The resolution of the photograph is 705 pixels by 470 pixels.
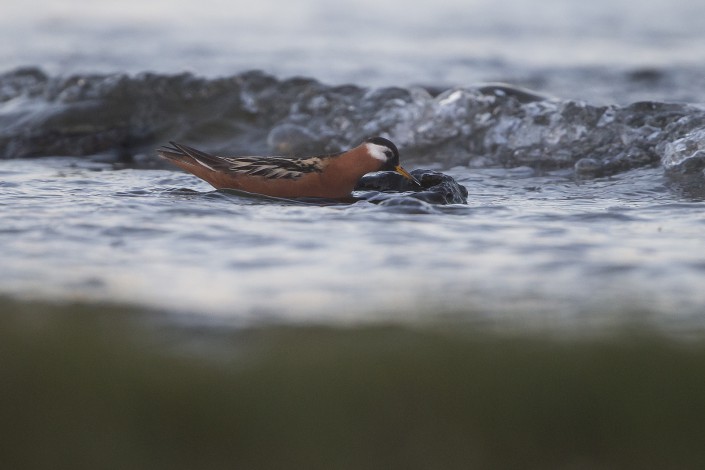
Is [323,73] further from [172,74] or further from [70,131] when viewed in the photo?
[70,131]

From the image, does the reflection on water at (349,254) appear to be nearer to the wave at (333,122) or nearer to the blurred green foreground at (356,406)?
the blurred green foreground at (356,406)

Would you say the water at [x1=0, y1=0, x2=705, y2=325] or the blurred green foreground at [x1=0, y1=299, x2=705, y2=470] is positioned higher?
the water at [x1=0, y1=0, x2=705, y2=325]

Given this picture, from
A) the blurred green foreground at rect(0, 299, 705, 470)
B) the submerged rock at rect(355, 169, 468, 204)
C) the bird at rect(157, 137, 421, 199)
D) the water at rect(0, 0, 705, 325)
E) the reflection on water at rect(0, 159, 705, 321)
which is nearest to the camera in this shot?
the blurred green foreground at rect(0, 299, 705, 470)

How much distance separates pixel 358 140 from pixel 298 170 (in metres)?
2.76

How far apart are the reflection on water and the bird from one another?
0.47ft

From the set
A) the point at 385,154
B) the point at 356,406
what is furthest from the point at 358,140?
the point at 356,406

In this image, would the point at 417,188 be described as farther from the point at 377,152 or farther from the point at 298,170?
the point at 298,170

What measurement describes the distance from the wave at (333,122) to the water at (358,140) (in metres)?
0.02

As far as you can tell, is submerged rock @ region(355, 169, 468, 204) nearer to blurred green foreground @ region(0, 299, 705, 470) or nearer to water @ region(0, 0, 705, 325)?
water @ region(0, 0, 705, 325)

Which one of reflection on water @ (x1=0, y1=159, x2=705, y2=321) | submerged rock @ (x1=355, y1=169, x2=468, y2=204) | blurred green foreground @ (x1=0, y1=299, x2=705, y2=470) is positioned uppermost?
submerged rock @ (x1=355, y1=169, x2=468, y2=204)

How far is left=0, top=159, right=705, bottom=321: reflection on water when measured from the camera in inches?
122

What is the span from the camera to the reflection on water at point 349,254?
310 cm

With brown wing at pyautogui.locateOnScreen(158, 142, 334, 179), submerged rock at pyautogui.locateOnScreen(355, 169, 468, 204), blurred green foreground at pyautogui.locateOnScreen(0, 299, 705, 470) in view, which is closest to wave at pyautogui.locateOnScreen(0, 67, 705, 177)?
submerged rock at pyautogui.locateOnScreen(355, 169, 468, 204)

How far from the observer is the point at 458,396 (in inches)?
91.2
